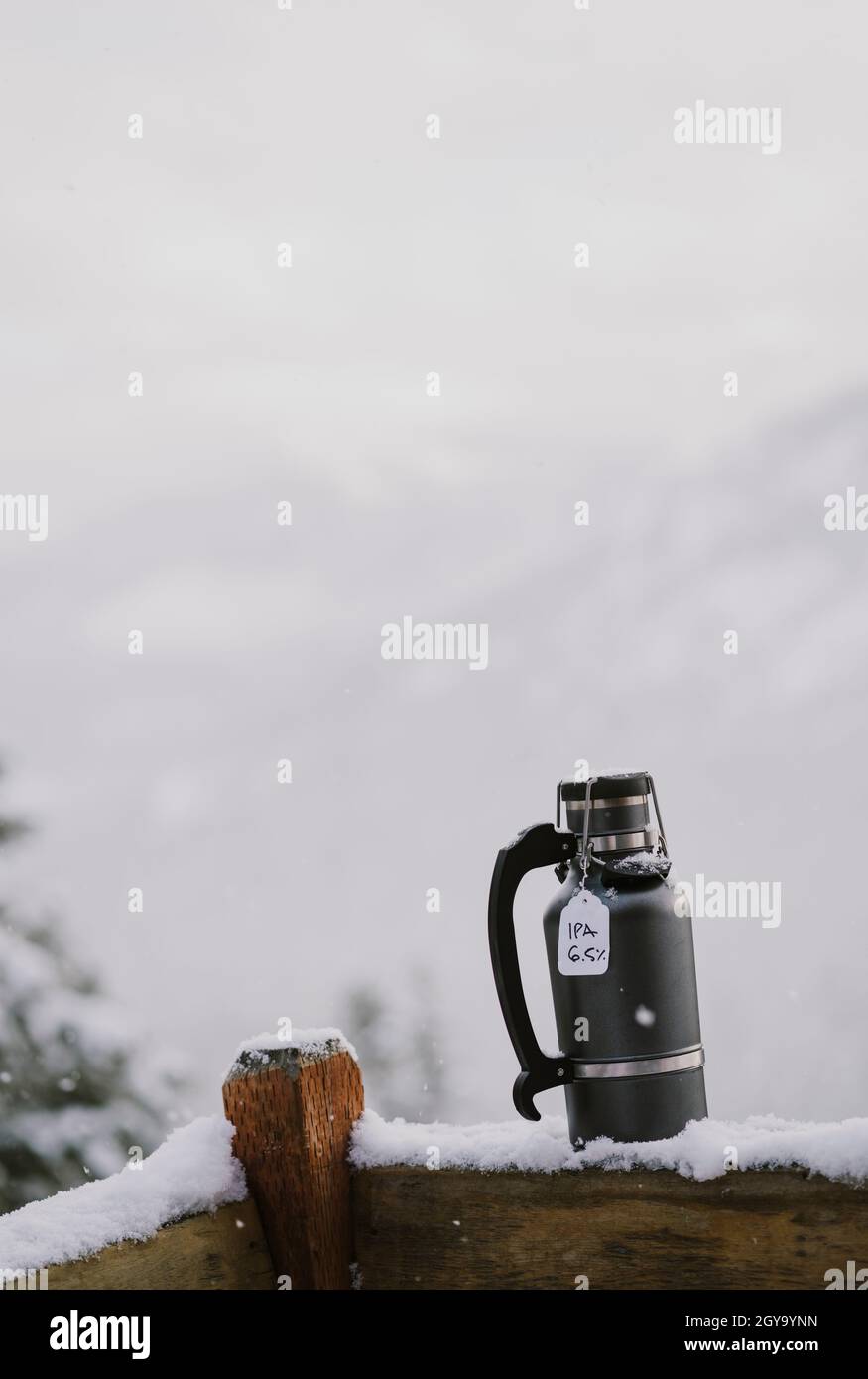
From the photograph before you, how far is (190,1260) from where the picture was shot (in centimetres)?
135

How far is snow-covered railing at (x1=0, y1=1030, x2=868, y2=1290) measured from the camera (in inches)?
49.0

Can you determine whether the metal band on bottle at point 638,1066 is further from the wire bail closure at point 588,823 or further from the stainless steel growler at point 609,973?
the wire bail closure at point 588,823

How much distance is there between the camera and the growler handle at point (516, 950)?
1.42 metres

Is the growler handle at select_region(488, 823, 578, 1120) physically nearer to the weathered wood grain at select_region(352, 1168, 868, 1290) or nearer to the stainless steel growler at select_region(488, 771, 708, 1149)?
the stainless steel growler at select_region(488, 771, 708, 1149)

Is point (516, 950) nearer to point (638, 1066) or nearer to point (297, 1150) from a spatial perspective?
point (638, 1066)

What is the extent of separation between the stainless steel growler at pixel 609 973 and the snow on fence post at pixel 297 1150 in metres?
0.23

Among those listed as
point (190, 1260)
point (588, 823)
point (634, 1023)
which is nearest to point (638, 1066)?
point (634, 1023)

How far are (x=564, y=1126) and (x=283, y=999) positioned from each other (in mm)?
19370

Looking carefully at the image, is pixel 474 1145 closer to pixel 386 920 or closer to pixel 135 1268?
pixel 135 1268

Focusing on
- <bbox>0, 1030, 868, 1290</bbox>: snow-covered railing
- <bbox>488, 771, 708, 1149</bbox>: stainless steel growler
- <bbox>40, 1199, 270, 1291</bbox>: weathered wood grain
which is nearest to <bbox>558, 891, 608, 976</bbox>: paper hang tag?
<bbox>488, 771, 708, 1149</bbox>: stainless steel growler

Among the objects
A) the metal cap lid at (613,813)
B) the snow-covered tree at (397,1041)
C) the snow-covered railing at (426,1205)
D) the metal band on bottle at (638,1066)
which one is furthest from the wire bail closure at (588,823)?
the snow-covered tree at (397,1041)

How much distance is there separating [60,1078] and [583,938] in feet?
19.9

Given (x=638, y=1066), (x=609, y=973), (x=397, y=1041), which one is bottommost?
(x=397, y=1041)

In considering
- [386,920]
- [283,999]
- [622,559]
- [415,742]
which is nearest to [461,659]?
[415,742]
